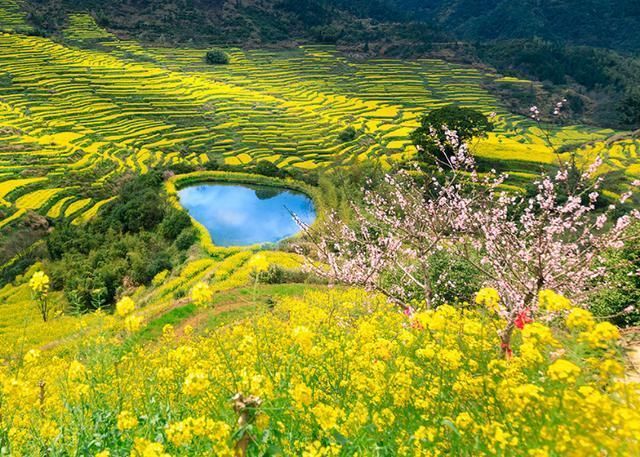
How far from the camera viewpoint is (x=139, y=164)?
3956 centimetres

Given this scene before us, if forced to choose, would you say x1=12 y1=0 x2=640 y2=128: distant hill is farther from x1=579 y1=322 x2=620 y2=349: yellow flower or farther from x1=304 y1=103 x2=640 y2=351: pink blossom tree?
x1=579 y1=322 x2=620 y2=349: yellow flower

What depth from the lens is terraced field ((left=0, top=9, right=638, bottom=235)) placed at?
3753cm

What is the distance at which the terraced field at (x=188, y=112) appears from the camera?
37.5 m

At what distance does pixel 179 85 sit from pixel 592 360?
64142 mm

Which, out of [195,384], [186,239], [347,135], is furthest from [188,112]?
[195,384]

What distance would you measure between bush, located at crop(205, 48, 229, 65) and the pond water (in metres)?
43.7

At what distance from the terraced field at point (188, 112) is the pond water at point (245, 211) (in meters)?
4.58

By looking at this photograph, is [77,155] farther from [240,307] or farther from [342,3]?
[342,3]

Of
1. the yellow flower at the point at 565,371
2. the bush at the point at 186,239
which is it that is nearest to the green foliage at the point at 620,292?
the yellow flower at the point at 565,371

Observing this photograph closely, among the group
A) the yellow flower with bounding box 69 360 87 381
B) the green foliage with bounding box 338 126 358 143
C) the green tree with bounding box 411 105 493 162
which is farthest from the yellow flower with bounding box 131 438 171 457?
the green foliage with bounding box 338 126 358 143

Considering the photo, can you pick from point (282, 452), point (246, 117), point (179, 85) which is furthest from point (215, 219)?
point (179, 85)

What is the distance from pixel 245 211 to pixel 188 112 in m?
25.0

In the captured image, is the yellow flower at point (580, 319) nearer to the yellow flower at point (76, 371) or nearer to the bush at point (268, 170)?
the yellow flower at point (76, 371)

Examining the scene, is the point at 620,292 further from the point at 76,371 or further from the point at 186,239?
the point at 186,239
